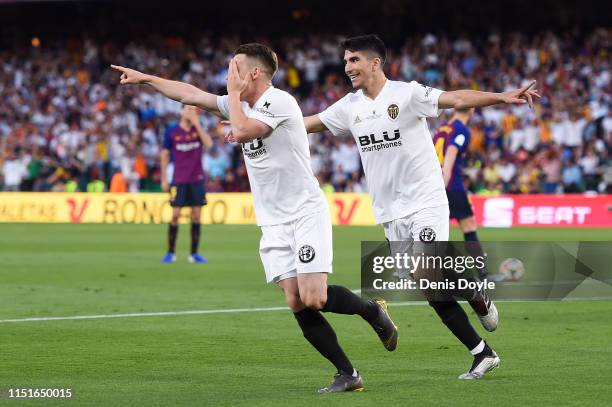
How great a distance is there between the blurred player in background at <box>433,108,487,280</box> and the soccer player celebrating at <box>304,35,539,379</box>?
5.47 m

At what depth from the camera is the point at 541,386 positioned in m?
8.15

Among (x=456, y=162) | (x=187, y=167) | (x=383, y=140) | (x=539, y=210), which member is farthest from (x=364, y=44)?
(x=539, y=210)

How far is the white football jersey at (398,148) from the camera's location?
889 centimetres

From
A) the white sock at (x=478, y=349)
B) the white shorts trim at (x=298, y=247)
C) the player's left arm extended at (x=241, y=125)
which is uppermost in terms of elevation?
the player's left arm extended at (x=241, y=125)

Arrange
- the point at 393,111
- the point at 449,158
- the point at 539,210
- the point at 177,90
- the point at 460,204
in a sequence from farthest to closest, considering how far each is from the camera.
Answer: the point at 539,210 → the point at 460,204 → the point at 449,158 → the point at 393,111 → the point at 177,90

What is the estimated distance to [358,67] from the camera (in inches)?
352

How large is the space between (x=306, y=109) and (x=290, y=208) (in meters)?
31.0

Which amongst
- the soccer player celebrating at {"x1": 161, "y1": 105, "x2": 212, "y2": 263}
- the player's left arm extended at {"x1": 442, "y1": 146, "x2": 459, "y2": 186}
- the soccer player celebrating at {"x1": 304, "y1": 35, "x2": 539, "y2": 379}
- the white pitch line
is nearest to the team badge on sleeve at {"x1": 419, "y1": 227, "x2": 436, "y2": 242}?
the soccer player celebrating at {"x1": 304, "y1": 35, "x2": 539, "y2": 379}

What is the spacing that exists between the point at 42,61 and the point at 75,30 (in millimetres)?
2838

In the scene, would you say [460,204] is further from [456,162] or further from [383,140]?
[383,140]

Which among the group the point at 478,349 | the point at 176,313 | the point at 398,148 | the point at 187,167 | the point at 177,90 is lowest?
the point at 176,313

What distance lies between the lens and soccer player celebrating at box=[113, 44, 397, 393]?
8016mm

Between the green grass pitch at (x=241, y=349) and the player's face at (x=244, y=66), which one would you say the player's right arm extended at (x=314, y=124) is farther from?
the green grass pitch at (x=241, y=349)

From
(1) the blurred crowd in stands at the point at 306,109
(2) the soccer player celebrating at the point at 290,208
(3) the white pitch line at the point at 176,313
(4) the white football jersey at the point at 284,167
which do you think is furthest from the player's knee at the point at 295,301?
(1) the blurred crowd in stands at the point at 306,109
